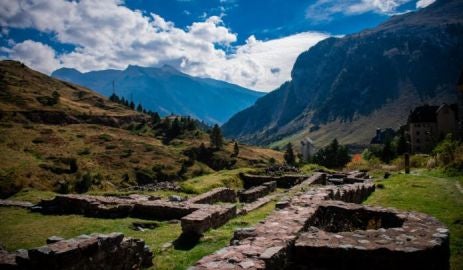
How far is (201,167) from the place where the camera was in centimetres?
11525

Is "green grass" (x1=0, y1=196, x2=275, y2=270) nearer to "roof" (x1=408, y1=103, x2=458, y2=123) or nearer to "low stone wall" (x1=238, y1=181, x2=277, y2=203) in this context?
"low stone wall" (x1=238, y1=181, x2=277, y2=203)

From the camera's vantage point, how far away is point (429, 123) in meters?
110

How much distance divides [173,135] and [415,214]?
141 meters

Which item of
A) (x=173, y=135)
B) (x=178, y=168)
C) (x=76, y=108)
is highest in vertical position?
(x=76, y=108)

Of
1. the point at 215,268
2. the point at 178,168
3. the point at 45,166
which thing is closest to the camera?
the point at 215,268

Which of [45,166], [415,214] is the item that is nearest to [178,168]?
→ [45,166]

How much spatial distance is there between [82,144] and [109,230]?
10118cm

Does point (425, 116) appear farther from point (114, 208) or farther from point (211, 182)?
point (114, 208)

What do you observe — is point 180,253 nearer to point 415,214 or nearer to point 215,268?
point 215,268

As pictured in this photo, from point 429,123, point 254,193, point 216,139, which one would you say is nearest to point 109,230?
point 254,193

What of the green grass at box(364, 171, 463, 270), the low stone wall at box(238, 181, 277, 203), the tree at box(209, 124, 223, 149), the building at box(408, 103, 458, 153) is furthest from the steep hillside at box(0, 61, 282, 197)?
the building at box(408, 103, 458, 153)

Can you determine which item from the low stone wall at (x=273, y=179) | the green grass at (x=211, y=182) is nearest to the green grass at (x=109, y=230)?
the green grass at (x=211, y=182)

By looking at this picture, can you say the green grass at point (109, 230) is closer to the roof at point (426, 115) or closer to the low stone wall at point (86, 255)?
the low stone wall at point (86, 255)

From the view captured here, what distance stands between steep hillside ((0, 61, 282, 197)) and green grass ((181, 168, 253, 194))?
2811 cm
